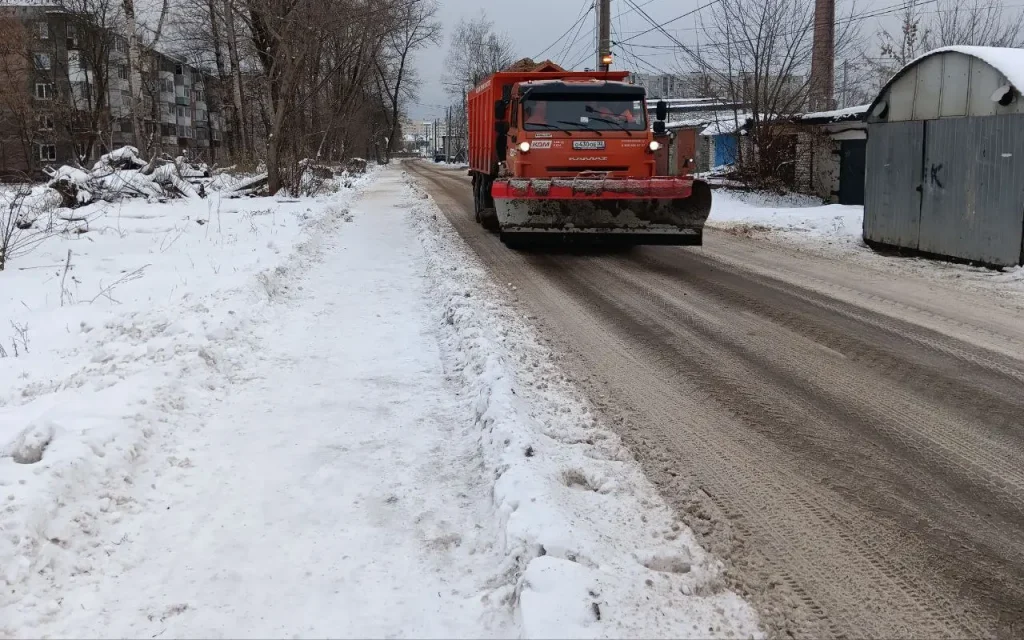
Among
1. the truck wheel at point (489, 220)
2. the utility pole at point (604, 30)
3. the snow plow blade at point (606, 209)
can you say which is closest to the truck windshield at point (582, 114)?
the snow plow blade at point (606, 209)

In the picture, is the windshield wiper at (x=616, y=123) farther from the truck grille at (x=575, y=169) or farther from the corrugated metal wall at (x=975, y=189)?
the corrugated metal wall at (x=975, y=189)

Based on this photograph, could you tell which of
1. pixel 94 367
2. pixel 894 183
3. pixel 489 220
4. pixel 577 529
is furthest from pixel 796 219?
pixel 577 529

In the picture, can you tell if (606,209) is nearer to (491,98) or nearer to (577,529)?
(491,98)

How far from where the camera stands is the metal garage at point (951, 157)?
10867mm

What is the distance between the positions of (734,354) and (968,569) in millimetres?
3389

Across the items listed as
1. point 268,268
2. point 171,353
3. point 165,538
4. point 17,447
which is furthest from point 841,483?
point 268,268

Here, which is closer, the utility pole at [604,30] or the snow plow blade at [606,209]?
the snow plow blade at [606,209]

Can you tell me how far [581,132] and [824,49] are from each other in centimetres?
2033

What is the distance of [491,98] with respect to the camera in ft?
55.3

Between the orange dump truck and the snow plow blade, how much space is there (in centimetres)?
1

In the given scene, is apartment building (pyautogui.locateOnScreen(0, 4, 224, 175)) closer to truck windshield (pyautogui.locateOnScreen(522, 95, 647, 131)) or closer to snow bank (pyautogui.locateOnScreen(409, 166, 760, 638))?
truck windshield (pyautogui.locateOnScreen(522, 95, 647, 131))

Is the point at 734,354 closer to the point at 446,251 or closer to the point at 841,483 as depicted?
the point at 841,483

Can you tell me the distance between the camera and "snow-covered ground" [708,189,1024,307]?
10.2 metres

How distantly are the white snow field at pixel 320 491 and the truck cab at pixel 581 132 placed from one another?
6.10 meters
